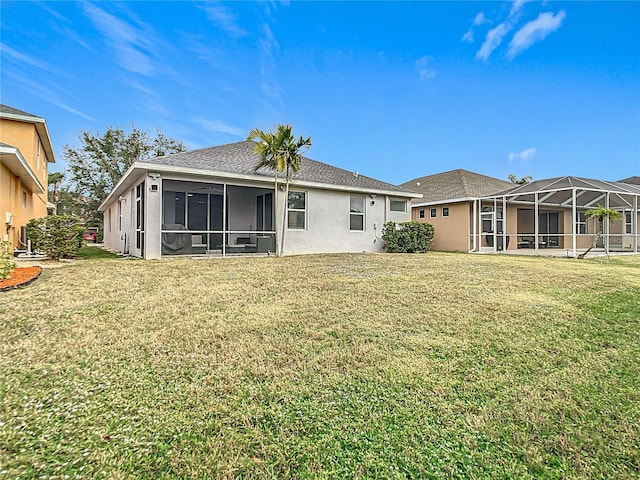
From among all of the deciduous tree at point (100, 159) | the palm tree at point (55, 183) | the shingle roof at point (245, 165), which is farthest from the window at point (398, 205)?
the palm tree at point (55, 183)

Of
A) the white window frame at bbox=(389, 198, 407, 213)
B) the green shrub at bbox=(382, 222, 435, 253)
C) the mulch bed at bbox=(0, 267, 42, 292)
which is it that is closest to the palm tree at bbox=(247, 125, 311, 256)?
the green shrub at bbox=(382, 222, 435, 253)

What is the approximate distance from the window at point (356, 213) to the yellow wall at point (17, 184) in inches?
439

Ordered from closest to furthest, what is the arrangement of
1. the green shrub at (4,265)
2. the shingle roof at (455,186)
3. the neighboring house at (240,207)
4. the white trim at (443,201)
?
1. the green shrub at (4,265)
2. the neighboring house at (240,207)
3. the white trim at (443,201)
4. the shingle roof at (455,186)

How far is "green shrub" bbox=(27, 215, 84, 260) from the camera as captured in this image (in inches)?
379

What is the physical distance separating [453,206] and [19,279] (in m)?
17.2

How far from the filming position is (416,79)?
16359mm

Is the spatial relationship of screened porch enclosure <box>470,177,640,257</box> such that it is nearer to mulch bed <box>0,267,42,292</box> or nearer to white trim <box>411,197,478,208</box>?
white trim <box>411,197,478,208</box>

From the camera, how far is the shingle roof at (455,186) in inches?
704

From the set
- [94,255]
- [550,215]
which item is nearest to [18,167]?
[94,255]

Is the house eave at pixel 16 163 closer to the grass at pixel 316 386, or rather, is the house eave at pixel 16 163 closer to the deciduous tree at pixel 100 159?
the grass at pixel 316 386

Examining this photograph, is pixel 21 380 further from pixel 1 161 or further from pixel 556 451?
pixel 1 161

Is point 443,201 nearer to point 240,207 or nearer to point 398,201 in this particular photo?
point 398,201

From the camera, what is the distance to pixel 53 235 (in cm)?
966

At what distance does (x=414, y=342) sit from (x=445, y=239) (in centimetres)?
1567
